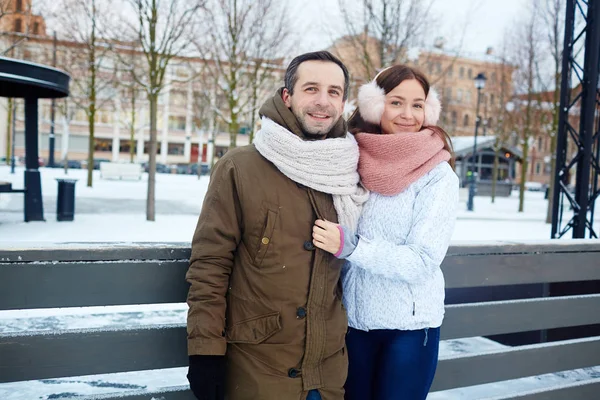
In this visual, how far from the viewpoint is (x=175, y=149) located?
6850 cm

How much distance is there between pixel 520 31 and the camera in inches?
732

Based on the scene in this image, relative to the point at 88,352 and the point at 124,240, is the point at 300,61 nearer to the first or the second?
the point at 88,352

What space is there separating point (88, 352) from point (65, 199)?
1038 cm

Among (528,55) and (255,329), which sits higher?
(528,55)

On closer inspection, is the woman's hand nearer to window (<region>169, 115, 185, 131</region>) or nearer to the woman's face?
the woman's face

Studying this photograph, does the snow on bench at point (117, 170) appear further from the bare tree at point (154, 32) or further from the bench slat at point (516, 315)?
the bench slat at point (516, 315)

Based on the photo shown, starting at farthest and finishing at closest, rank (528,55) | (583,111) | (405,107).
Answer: (528,55)
(583,111)
(405,107)

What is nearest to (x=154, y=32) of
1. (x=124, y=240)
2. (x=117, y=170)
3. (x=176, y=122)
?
(x=124, y=240)

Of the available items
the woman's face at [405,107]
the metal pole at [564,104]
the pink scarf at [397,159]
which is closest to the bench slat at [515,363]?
the pink scarf at [397,159]

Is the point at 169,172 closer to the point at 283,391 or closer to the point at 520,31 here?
the point at 520,31

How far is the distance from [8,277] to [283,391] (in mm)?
1168

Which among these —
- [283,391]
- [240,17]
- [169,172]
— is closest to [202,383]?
[283,391]

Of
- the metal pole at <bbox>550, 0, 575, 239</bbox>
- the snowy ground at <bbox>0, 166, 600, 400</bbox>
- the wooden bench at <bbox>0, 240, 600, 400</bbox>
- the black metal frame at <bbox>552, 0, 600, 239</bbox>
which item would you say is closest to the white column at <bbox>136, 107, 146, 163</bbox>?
the snowy ground at <bbox>0, 166, 600, 400</bbox>

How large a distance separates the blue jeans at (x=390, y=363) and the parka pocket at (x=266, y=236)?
0.66 meters
